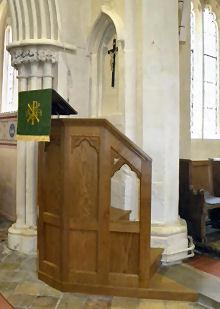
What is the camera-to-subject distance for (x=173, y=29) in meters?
4.00

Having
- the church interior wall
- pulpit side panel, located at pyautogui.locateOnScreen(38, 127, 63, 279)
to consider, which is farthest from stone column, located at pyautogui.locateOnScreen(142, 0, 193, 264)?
the church interior wall

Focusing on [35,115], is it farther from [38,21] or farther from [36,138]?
[38,21]

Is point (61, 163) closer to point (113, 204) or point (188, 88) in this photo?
point (113, 204)

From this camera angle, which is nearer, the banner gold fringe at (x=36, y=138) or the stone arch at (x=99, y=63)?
the banner gold fringe at (x=36, y=138)

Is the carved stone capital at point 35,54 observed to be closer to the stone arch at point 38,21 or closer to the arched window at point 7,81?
the stone arch at point 38,21

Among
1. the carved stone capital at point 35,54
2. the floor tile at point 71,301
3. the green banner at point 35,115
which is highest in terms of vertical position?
the carved stone capital at point 35,54

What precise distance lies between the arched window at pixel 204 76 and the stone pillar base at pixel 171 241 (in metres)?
3.09

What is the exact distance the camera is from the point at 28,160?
4.42 metres

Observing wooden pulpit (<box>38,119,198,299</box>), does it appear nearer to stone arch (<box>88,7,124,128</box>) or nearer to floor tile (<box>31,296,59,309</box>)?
floor tile (<box>31,296,59,309</box>)

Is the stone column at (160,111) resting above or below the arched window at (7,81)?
below

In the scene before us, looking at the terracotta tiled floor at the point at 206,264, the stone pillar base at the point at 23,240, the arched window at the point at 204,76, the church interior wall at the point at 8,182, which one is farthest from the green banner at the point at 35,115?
the arched window at the point at 204,76

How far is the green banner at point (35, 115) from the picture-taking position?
3.08m

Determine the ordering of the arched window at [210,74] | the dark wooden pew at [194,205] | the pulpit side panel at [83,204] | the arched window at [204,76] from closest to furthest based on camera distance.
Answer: the pulpit side panel at [83,204] → the dark wooden pew at [194,205] → the arched window at [204,76] → the arched window at [210,74]

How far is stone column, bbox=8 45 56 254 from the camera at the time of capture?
170 inches
